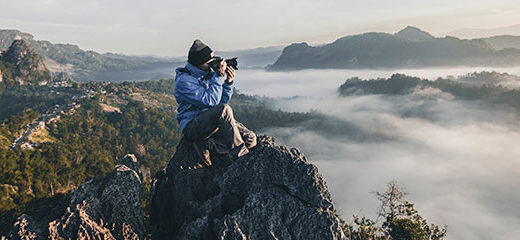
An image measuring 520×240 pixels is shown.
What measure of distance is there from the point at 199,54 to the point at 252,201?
516cm

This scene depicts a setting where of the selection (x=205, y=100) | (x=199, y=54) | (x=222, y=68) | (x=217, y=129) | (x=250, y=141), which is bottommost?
(x=250, y=141)

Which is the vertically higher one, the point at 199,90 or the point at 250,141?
the point at 199,90

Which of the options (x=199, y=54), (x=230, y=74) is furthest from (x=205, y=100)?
(x=199, y=54)

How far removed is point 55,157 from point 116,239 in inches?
3490

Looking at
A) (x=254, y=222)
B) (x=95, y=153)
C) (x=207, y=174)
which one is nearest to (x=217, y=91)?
(x=207, y=174)

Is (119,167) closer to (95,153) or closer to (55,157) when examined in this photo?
(55,157)

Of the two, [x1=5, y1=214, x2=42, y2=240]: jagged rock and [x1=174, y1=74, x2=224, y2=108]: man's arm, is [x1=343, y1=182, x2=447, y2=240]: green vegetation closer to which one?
[x1=174, y1=74, x2=224, y2=108]: man's arm

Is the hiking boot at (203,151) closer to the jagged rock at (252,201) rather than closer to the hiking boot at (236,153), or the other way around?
the jagged rock at (252,201)

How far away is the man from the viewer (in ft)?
32.9

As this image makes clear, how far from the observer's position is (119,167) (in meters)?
12.1

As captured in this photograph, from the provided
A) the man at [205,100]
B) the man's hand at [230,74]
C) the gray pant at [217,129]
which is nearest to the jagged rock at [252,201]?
the gray pant at [217,129]

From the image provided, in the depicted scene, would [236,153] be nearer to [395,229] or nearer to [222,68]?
[222,68]

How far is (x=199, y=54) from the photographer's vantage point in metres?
10.0

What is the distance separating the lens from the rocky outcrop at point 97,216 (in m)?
9.46
